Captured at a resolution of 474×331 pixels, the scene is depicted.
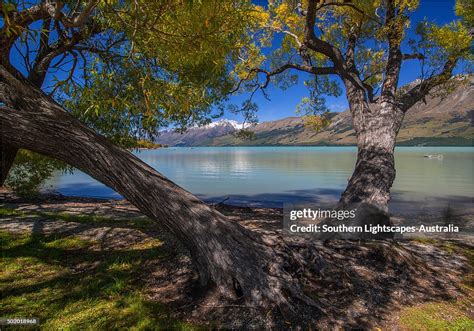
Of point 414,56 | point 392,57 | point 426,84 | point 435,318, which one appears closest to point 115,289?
point 435,318

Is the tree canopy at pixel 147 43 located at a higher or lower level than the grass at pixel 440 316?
higher

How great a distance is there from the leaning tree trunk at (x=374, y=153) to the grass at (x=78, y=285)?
233 inches

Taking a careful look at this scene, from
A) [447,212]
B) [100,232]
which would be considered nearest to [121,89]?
[100,232]

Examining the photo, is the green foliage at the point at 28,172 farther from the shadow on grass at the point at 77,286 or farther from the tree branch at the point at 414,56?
the tree branch at the point at 414,56

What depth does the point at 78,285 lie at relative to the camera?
18.6 ft

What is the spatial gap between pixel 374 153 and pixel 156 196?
22.6 ft

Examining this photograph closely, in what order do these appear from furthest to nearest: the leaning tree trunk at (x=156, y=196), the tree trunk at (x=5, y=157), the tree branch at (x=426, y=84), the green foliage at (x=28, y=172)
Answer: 1. the green foliage at (x=28, y=172)
2. the tree branch at (x=426, y=84)
3. the tree trunk at (x=5, y=157)
4. the leaning tree trunk at (x=156, y=196)

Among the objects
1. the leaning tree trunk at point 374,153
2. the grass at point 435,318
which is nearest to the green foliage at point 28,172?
the leaning tree trunk at point 374,153

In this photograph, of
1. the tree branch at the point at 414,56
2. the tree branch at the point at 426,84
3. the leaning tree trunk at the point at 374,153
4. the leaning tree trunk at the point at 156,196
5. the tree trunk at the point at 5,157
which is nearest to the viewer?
the leaning tree trunk at the point at 156,196

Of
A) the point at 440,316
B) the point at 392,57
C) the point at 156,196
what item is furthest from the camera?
the point at 392,57

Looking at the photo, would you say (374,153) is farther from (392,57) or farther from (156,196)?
(156,196)

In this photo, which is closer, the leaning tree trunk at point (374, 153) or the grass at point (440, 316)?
the grass at point (440, 316)

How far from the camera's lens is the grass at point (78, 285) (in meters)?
4.51

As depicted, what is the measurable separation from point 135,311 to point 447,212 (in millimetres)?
23810
